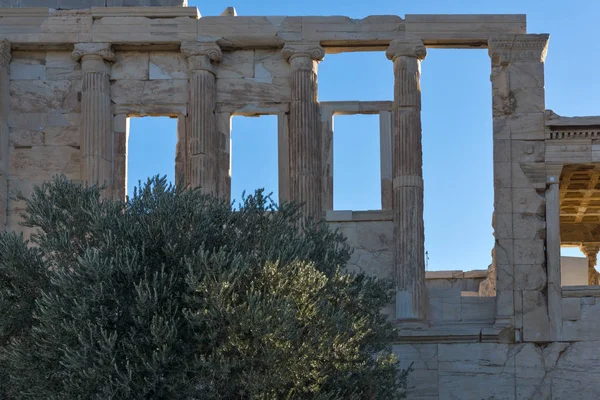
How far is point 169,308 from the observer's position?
16891 mm

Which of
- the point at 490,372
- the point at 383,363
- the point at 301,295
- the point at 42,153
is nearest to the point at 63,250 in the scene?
the point at 301,295

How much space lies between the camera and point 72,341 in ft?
55.1

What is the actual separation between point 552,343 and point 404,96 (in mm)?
4795

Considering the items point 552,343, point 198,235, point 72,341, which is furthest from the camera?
point 552,343

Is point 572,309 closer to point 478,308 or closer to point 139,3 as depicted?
point 478,308

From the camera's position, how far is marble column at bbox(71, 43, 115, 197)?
23875mm

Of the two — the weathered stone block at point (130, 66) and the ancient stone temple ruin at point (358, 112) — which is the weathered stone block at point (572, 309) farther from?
the weathered stone block at point (130, 66)

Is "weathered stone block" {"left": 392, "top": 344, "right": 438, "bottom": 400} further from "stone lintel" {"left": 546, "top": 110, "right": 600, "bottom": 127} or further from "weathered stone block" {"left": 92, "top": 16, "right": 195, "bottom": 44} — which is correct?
"weathered stone block" {"left": 92, "top": 16, "right": 195, "bottom": 44}

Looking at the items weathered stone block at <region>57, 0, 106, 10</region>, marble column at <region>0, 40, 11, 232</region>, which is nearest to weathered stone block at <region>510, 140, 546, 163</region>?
weathered stone block at <region>57, 0, 106, 10</region>

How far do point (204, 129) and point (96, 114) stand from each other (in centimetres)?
184

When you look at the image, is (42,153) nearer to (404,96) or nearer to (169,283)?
(404,96)

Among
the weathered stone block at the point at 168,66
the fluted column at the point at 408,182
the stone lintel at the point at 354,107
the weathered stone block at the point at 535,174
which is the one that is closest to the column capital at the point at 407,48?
the fluted column at the point at 408,182

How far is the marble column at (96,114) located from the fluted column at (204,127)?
133 cm

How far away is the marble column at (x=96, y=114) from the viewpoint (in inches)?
940
